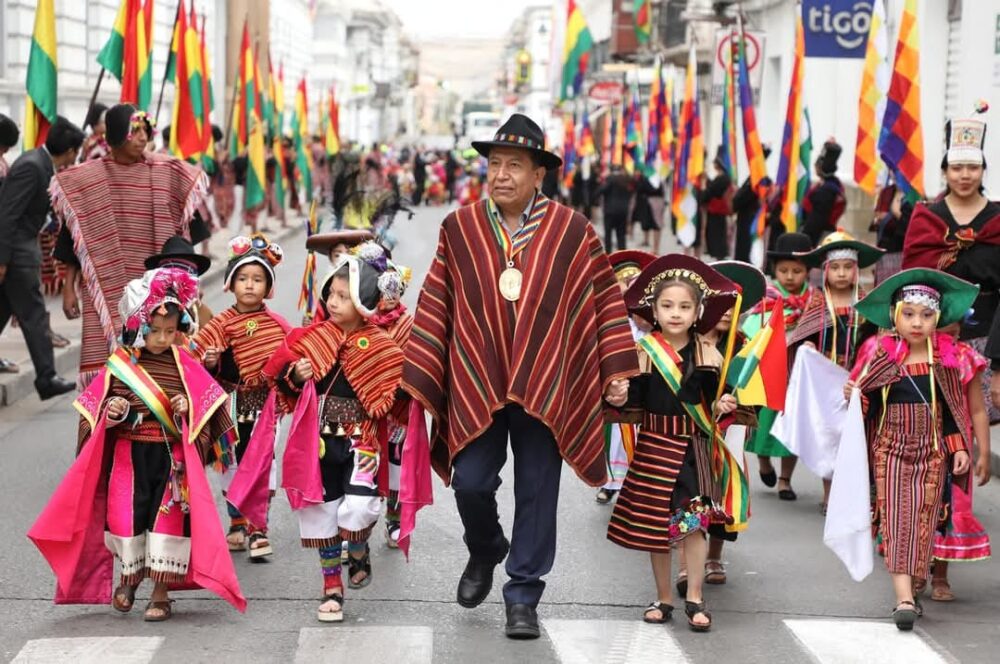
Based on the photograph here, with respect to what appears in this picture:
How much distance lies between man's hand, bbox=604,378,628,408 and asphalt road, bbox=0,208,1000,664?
0.90 m

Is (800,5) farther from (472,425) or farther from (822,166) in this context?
(472,425)

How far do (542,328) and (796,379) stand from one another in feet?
9.21

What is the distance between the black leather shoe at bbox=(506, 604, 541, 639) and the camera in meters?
→ 6.49

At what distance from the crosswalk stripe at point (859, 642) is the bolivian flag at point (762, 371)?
904mm

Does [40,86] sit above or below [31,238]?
above

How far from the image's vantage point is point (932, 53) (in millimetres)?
22812

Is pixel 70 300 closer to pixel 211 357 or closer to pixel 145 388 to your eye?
pixel 211 357

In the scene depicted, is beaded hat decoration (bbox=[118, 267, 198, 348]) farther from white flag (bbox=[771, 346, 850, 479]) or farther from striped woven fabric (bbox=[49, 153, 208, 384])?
white flag (bbox=[771, 346, 850, 479])

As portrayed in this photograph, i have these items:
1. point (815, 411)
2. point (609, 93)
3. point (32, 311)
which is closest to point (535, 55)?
point (609, 93)

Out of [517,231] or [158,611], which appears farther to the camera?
[158,611]

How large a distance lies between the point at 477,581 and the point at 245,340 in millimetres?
1705

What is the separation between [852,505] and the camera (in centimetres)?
719

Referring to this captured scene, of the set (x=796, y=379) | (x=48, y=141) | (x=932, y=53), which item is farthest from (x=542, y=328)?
(x=932, y=53)

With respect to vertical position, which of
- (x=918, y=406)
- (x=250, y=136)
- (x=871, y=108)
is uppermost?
(x=871, y=108)
